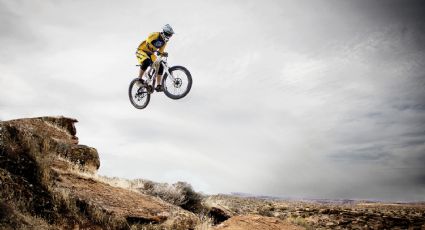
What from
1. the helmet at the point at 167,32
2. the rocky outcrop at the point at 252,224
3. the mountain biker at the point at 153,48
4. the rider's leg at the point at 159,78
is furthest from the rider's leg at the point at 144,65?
the rocky outcrop at the point at 252,224

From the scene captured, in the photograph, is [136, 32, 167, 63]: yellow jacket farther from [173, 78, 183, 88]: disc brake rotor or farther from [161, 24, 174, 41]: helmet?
[173, 78, 183, 88]: disc brake rotor

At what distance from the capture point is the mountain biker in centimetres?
1349

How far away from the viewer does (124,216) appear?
981cm

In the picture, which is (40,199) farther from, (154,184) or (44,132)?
(44,132)

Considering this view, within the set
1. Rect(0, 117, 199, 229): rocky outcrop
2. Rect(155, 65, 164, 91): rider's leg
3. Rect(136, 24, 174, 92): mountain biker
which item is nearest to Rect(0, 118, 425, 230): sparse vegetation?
Rect(0, 117, 199, 229): rocky outcrop

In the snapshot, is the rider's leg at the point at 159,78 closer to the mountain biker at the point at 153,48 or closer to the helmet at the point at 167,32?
the mountain biker at the point at 153,48

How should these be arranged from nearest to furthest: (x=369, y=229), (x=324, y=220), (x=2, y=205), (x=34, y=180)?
(x=2, y=205) < (x=34, y=180) < (x=369, y=229) < (x=324, y=220)

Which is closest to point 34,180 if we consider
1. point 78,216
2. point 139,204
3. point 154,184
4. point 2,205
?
point 78,216

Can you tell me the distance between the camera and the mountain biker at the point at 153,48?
44.3ft

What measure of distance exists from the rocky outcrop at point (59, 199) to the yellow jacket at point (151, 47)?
17.0 ft

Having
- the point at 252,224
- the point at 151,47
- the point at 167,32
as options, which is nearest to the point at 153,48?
the point at 151,47

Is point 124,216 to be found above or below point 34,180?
below

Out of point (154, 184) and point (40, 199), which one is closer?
point (40, 199)

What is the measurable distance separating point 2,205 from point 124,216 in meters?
3.38
